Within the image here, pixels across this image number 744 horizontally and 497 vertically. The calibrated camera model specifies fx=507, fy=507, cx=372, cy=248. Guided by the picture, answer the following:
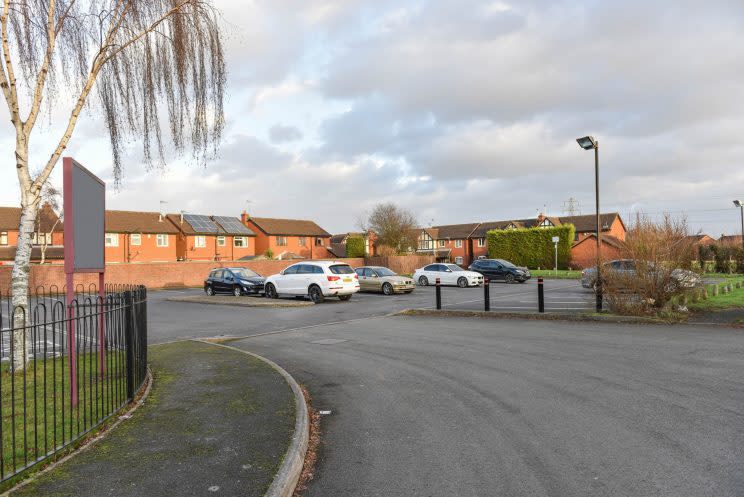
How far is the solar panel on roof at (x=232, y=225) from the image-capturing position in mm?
61750

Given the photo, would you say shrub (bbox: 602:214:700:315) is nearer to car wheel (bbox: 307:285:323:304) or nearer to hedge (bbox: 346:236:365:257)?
car wheel (bbox: 307:285:323:304)

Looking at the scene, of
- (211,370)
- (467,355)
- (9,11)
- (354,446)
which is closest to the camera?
(354,446)

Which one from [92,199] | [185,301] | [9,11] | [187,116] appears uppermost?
[9,11]

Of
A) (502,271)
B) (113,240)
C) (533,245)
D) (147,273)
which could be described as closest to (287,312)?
(502,271)

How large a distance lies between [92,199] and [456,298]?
57.6ft

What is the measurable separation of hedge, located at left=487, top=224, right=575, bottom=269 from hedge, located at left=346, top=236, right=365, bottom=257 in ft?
61.7

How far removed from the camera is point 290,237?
6556 cm

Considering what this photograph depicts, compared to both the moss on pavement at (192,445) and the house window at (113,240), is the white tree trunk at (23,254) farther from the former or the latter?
the house window at (113,240)

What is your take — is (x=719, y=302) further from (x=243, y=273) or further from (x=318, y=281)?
(x=243, y=273)

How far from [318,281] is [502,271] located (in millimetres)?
16652

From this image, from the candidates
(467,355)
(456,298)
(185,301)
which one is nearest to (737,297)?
(456,298)

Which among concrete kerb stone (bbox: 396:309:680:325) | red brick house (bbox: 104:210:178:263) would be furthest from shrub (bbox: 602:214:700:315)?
red brick house (bbox: 104:210:178:263)

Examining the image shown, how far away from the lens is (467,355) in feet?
31.3

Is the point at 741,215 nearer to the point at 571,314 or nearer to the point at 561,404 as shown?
the point at 571,314
